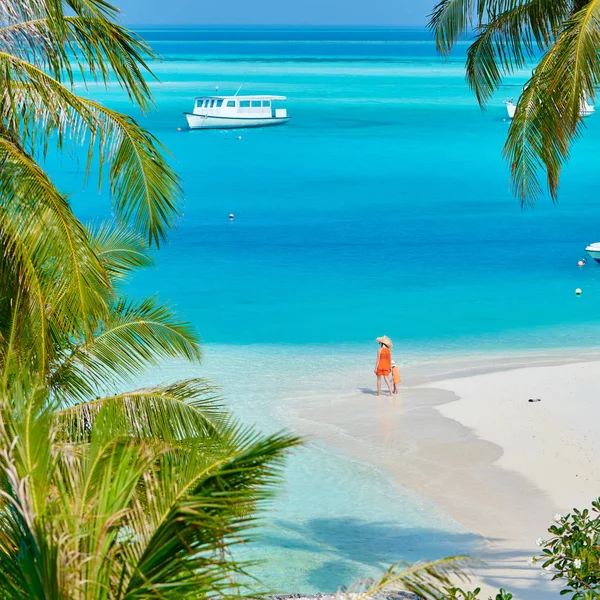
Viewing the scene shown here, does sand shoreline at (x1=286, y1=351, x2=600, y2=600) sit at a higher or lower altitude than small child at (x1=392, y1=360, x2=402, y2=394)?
lower

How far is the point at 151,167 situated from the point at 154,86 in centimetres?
9926

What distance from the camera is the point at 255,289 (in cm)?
2898

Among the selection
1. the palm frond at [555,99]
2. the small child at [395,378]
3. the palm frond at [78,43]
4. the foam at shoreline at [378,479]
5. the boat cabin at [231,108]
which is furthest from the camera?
the boat cabin at [231,108]

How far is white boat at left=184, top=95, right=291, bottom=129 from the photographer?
6819cm

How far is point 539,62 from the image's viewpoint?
31.6 feet

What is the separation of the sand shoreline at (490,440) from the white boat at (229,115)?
1967 inches

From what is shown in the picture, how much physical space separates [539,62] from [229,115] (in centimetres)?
6053

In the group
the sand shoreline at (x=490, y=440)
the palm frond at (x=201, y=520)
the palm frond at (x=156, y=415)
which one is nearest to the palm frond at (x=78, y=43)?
the palm frond at (x=156, y=415)

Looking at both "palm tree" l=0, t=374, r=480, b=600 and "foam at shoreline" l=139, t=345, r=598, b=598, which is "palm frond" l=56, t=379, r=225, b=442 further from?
"palm tree" l=0, t=374, r=480, b=600

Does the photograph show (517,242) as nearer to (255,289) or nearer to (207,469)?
(255,289)

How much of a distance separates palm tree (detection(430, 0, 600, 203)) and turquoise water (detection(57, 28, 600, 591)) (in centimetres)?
463

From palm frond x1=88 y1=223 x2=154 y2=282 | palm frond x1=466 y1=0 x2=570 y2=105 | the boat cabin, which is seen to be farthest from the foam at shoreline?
the boat cabin

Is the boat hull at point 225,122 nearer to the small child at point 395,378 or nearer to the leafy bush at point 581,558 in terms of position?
the small child at point 395,378

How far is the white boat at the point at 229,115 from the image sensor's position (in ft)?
224
